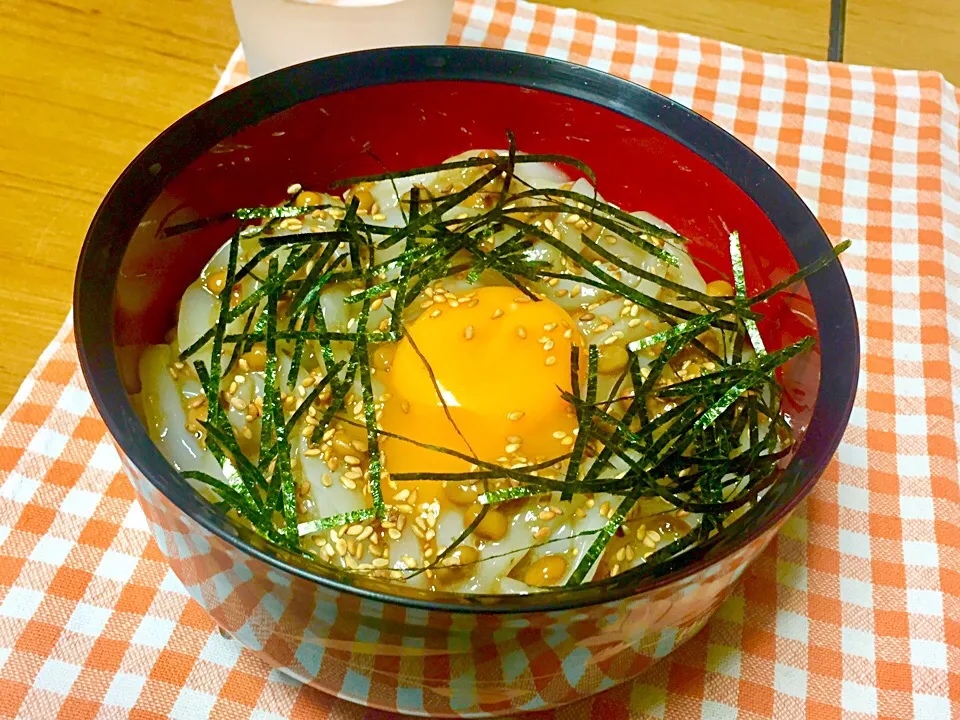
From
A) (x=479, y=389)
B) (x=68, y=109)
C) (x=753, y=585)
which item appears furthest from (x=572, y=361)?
(x=68, y=109)

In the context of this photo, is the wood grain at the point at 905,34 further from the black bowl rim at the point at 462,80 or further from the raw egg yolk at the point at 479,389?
the raw egg yolk at the point at 479,389

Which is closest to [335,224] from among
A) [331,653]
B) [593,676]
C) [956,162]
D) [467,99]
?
[467,99]

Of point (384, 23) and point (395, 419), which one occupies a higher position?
point (384, 23)

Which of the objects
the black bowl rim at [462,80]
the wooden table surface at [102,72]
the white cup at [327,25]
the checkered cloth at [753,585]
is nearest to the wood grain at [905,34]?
the wooden table surface at [102,72]

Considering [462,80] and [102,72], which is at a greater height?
[462,80]

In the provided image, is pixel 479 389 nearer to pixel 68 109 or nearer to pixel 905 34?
pixel 68 109

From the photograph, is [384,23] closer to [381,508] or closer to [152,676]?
[381,508]
